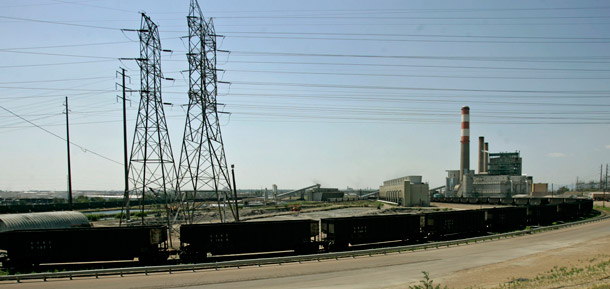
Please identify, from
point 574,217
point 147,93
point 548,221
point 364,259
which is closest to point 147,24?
point 147,93

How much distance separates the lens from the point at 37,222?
28.4 metres

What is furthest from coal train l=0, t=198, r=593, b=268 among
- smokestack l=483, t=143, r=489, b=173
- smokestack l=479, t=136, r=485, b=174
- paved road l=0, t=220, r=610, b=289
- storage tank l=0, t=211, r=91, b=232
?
smokestack l=483, t=143, r=489, b=173

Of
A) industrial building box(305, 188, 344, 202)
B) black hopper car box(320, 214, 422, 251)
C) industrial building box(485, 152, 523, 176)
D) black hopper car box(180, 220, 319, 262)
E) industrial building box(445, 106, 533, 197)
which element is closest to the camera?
black hopper car box(180, 220, 319, 262)

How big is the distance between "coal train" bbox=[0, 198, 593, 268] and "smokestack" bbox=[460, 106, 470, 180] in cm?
8784

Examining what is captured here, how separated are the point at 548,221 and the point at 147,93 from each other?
45.3 metres

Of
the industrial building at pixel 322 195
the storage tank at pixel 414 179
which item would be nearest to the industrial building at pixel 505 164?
the storage tank at pixel 414 179

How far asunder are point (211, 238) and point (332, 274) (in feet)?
24.5

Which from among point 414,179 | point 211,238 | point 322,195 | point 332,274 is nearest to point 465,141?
point 414,179

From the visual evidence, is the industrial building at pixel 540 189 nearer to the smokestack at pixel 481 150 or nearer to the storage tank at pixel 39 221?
the smokestack at pixel 481 150

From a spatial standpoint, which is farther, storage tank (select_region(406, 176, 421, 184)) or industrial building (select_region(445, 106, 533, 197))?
industrial building (select_region(445, 106, 533, 197))

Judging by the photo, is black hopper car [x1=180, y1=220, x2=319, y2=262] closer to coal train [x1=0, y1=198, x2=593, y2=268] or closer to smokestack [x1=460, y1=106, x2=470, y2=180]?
coal train [x1=0, y1=198, x2=593, y2=268]

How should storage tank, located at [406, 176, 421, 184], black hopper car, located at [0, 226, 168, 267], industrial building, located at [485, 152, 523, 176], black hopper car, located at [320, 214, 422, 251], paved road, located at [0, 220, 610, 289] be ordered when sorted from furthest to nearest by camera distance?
industrial building, located at [485, 152, 523, 176], storage tank, located at [406, 176, 421, 184], black hopper car, located at [320, 214, 422, 251], black hopper car, located at [0, 226, 168, 267], paved road, located at [0, 220, 610, 289]

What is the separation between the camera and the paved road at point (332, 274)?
15.9 metres

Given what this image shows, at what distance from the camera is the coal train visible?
770 inches
